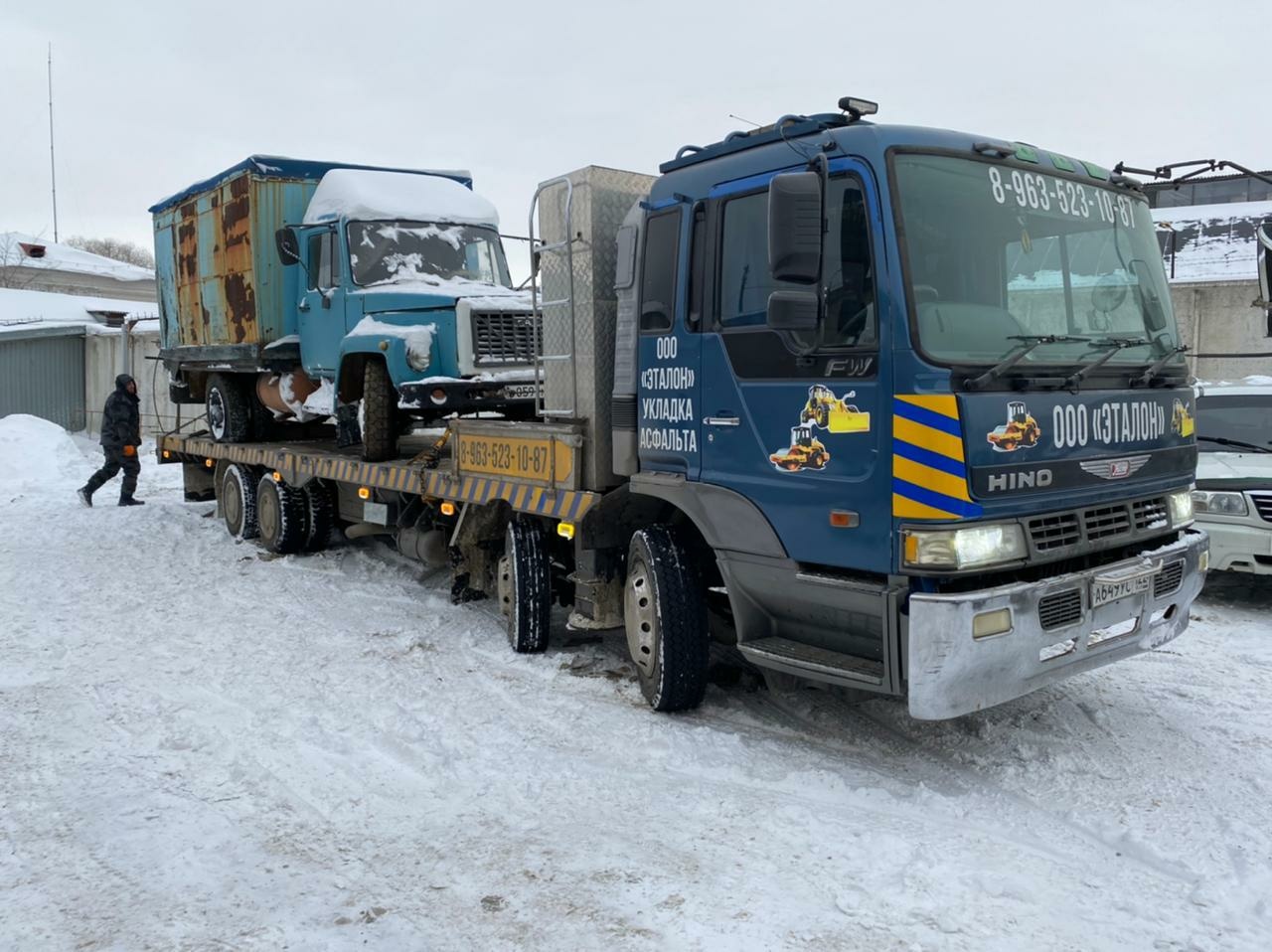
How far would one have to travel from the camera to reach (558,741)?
5.16 meters

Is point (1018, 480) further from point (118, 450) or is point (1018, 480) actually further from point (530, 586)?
point (118, 450)

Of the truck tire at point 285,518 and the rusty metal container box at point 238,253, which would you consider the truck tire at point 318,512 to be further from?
the rusty metal container box at point 238,253

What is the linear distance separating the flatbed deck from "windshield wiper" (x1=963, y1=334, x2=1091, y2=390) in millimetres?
2416

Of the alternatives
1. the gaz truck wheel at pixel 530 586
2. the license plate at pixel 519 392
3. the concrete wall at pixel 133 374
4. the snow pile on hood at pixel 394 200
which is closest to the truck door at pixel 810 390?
the gaz truck wheel at pixel 530 586

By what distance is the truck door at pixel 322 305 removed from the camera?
942 cm

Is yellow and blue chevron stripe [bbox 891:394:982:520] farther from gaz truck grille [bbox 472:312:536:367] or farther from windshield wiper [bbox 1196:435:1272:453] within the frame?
windshield wiper [bbox 1196:435:1272:453]

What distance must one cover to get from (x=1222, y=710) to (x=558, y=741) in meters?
3.50

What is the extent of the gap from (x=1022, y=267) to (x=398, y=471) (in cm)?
512

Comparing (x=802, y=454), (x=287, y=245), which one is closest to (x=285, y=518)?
(x=287, y=245)

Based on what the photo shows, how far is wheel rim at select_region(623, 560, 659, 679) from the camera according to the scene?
A: 546cm

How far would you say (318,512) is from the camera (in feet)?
33.5

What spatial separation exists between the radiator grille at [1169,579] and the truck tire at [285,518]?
793 centimetres

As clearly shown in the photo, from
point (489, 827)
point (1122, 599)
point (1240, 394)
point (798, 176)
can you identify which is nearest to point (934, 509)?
point (1122, 599)

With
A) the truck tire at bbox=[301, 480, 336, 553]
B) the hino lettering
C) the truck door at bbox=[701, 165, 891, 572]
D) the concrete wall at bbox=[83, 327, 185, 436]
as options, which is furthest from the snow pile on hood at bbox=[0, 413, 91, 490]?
the hino lettering
